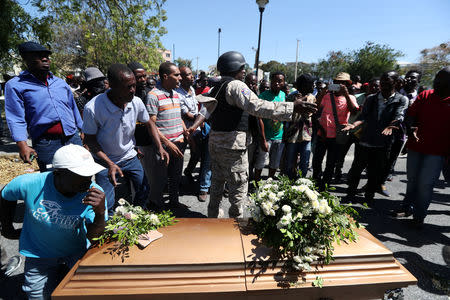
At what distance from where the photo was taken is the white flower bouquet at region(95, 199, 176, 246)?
59.1 inches

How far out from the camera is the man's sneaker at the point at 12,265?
222 cm

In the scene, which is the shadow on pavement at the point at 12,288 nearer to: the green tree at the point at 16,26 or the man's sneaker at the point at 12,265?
the man's sneaker at the point at 12,265

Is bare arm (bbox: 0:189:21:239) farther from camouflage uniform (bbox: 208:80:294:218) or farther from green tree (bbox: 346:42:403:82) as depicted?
green tree (bbox: 346:42:403:82)

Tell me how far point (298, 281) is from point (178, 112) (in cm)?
259

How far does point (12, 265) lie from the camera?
2.28m

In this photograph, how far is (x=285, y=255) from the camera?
58.5 inches

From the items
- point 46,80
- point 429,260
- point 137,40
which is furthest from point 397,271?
point 137,40

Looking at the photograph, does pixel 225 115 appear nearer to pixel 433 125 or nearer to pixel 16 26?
pixel 433 125

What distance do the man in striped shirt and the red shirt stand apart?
319 centimetres

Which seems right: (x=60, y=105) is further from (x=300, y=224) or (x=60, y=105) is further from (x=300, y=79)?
(x=300, y=79)

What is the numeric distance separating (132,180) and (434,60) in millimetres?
42367

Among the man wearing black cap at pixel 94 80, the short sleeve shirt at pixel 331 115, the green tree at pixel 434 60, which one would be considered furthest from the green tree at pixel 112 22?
the green tree at pixel 434 60

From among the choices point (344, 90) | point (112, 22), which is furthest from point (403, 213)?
point (112, 22)

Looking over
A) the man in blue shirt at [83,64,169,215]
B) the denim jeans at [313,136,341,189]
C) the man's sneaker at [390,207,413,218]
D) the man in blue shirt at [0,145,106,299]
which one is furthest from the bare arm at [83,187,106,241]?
the man's sneaker at [390,207,413,218]
